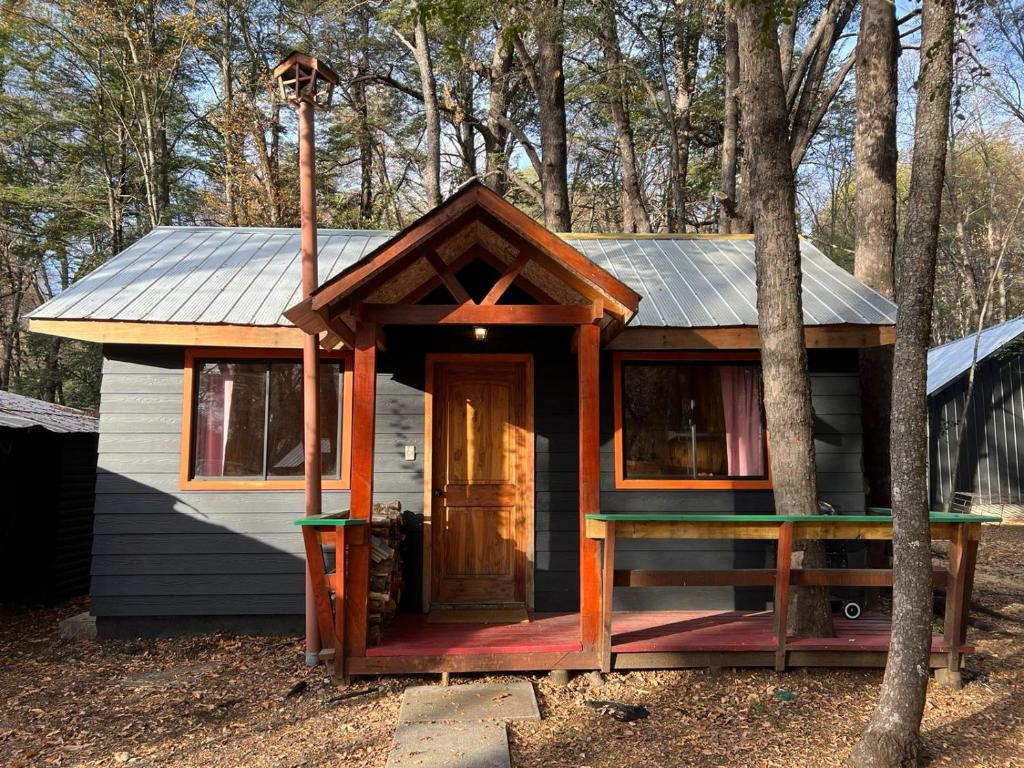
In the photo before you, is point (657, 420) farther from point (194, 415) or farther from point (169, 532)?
point (169, 532)

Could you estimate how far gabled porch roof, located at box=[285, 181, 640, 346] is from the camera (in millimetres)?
4375

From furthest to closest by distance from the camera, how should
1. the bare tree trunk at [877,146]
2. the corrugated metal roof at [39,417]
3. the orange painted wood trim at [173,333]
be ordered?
the bare tree trunk at [877,146]
the corrugated metal roof at [39,417]
the orange painted wood trim at [173,333]

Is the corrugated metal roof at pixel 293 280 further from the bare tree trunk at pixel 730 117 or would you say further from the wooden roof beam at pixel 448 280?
the bare tree trunk at pixel 730 117

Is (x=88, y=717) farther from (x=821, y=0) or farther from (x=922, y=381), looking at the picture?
(x=821, y=0)

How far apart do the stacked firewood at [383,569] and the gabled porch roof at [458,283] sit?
4.81 feet

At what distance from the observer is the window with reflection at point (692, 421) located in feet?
19.6

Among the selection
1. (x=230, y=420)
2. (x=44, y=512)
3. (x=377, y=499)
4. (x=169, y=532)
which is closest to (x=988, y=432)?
(x=377, y=499)

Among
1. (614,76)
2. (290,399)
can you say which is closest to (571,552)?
(290,399)

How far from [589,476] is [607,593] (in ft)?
2.53

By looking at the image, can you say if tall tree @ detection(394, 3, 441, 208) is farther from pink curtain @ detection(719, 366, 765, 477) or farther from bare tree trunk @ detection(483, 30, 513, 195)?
pink curtain @ detection(719, 366, 765, 477)

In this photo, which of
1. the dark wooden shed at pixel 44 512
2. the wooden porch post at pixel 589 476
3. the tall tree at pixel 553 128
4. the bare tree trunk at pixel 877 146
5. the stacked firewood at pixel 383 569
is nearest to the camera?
the wooden porch post at pixel 589 476

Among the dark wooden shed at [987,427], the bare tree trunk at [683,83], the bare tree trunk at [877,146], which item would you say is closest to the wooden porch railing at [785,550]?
the bare tree trunk at [877,146]

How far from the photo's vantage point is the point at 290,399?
6012 mm

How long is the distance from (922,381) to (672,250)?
14.1 ft
